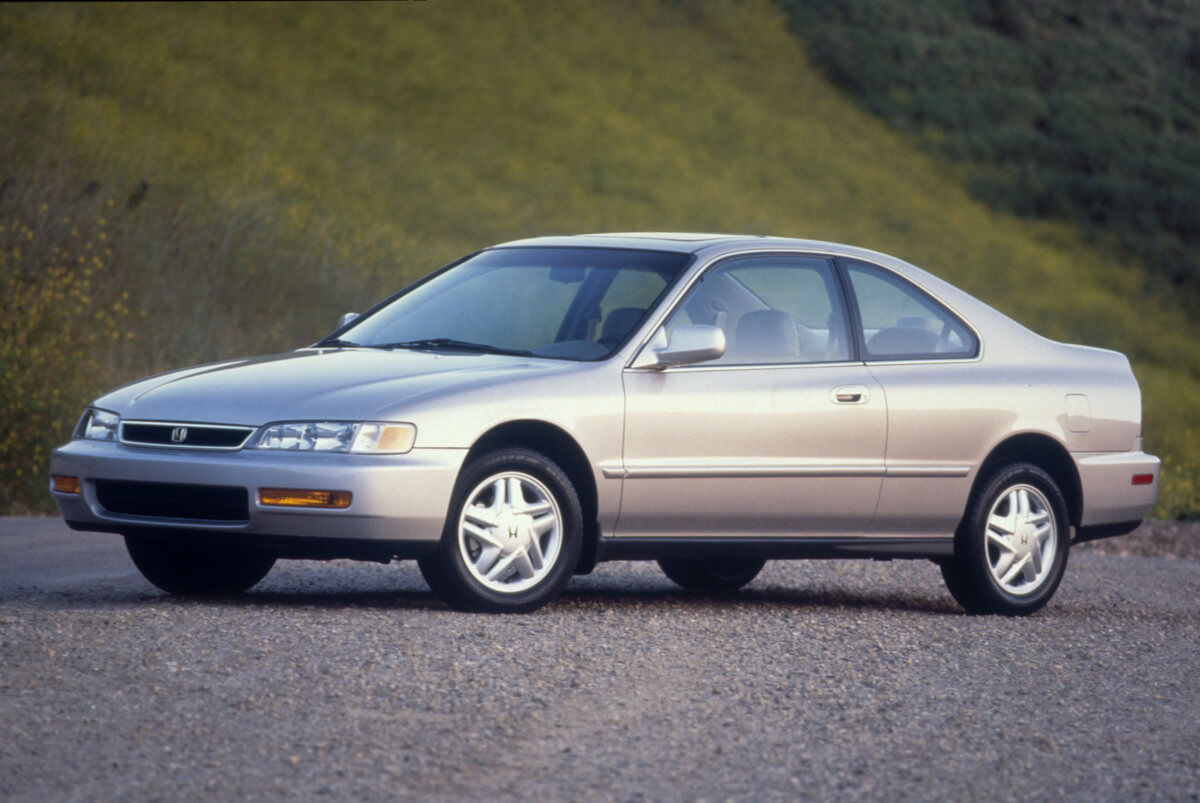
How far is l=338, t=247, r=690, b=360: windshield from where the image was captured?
8766mm

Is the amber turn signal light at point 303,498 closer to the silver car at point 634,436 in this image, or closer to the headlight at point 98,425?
the silver car at point 634,436

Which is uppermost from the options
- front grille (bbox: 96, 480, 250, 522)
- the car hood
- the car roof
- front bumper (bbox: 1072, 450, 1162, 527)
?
the car roof

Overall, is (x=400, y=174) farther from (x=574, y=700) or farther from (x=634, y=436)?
(x=574, y=700)

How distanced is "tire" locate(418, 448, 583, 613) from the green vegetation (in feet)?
152

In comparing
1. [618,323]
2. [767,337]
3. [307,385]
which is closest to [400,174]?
[767,337]

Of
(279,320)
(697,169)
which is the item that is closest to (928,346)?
(279,320)

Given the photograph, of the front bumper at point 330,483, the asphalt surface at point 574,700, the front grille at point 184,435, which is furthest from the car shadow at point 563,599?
the front grille at point 184,435

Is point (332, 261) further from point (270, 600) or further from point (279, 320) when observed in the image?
point (270, 600)

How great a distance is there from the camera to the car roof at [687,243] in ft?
30.1

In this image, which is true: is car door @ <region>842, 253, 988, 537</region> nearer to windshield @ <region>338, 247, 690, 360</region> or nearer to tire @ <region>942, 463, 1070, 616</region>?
tire @ <region>942, 463, 1070, 616</region>

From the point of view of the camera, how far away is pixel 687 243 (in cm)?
927

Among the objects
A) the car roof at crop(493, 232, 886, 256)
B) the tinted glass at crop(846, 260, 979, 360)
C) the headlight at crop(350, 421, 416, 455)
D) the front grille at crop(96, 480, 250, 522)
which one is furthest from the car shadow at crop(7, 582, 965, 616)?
the car roof at crop(493, 232, 886, 256)

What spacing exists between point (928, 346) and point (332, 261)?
50.0 ft

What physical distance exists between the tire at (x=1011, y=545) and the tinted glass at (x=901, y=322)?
0.64 m
